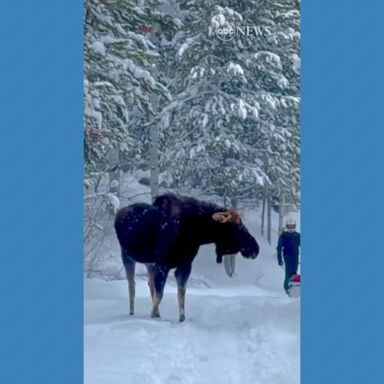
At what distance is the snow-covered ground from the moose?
4cm

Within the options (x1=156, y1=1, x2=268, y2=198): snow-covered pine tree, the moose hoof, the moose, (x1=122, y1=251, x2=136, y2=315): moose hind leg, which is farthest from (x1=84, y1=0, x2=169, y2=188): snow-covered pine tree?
the moose hoof

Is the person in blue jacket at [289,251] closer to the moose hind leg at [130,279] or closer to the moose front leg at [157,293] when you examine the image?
the moose front leg at [157,293]

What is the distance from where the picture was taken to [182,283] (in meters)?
3.40

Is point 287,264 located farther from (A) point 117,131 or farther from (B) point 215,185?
(A) point 117,131

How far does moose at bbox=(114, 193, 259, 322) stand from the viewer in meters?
3.41

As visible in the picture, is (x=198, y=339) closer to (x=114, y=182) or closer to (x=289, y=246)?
(x=289, y=246)

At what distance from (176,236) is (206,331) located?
0.47m

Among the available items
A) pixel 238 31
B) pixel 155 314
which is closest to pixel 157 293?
pixel 155 314

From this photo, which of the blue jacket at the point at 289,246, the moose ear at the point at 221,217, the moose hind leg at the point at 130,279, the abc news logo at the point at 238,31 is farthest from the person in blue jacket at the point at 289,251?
the abc news logo at the point at 238,31

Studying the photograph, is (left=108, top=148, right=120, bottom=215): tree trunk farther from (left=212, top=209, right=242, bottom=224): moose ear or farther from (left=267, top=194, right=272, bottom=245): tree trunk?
(left=267, top=194, right=272, bottom=245): tree trunk

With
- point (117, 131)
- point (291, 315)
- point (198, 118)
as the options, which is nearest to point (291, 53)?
point (198, 118)

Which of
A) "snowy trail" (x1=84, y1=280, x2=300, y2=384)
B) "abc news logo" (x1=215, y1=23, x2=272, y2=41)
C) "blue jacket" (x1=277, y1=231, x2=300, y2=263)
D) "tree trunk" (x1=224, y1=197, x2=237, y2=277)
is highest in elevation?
"abc news logo" (x1=215, y1=23, x2=272, y2=41)

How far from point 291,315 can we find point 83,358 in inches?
38.9

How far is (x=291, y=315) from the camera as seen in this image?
11.1 ft
